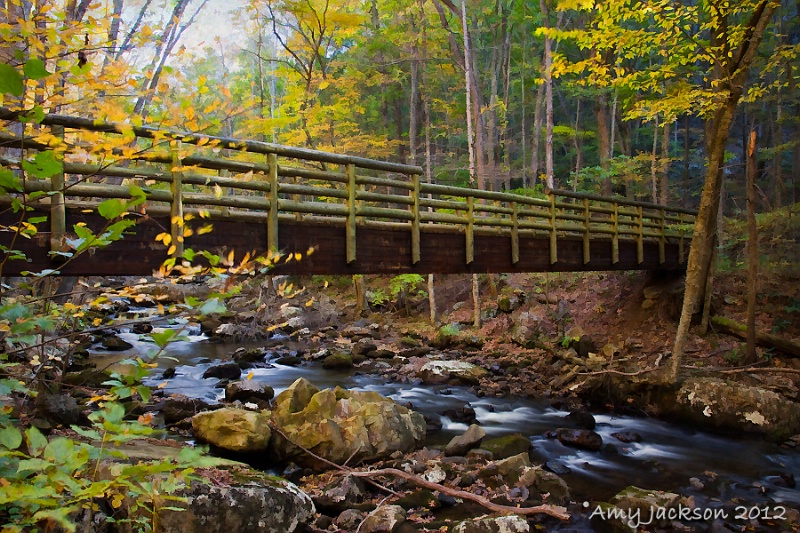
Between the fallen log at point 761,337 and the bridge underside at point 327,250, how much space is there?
2744 mm

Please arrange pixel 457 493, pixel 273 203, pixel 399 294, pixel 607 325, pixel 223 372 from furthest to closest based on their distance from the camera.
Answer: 1. pixel 399 294
2. pixel 607 325
3. pixel 223 372
4. pixel 273 203
5. pixel 457 493

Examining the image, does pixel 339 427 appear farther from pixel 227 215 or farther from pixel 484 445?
pixel 227 215

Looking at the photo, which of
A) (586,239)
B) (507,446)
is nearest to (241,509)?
(507,446)

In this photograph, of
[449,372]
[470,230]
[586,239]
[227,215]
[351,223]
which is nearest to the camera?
[227,215]

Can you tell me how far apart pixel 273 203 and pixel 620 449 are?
6.74 meters

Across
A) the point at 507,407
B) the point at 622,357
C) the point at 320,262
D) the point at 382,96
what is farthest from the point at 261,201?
the point at 382,96

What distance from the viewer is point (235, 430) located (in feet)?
23.1

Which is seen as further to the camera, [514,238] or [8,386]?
[514,238]

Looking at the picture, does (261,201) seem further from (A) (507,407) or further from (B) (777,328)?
(B) (777,328)

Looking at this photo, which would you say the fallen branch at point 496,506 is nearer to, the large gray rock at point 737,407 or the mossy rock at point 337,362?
the large gray rock at point 737,407

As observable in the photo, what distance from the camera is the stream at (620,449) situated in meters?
7.00

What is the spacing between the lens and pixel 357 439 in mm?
7230

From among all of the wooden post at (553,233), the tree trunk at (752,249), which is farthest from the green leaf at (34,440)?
the tree trunk at (752,249)

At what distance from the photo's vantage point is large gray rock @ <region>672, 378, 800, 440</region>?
850 cm
